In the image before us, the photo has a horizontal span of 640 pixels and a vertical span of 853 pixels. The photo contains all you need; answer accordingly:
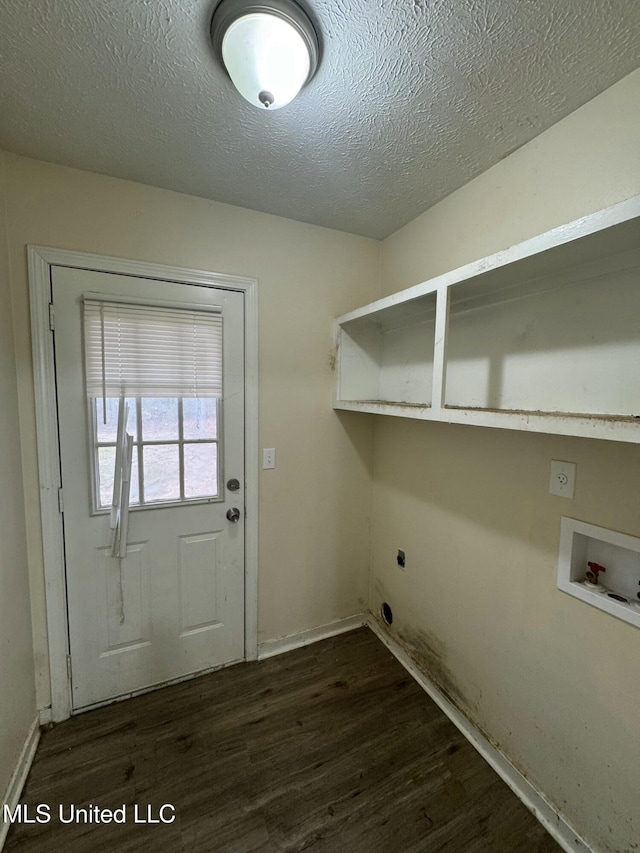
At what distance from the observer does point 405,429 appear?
6.24ft

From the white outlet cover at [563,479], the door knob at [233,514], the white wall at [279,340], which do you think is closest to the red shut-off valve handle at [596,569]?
the white outlet cover at [563,479]

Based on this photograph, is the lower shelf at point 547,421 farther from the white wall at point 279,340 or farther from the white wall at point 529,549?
the white wall at point 279,340

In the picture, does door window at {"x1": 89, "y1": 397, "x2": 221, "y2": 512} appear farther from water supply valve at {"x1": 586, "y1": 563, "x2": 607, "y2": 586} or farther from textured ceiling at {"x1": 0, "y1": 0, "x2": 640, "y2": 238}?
water supply valve at {"x1": 586, "y1": 563, "x2": 607, "y2": 586}

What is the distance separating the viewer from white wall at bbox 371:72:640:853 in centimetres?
103

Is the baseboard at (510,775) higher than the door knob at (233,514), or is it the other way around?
the door knob at (233,514)

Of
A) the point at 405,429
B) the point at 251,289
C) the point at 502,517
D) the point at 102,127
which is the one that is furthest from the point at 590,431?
the point at 102,127

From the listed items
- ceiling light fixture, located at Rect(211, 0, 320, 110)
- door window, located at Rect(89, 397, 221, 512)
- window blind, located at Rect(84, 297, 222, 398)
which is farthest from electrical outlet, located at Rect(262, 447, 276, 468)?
ceiling light fixture, located at Rect(211, 0, 320, 110)

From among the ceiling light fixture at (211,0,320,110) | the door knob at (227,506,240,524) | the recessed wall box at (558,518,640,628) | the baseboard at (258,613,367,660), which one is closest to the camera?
the ceiling light fixture at (211,0,320,110)

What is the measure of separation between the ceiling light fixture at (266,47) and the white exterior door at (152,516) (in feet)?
2.89

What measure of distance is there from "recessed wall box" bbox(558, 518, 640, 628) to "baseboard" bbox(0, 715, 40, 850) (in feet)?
6.74

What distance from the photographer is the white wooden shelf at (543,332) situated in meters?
0.91

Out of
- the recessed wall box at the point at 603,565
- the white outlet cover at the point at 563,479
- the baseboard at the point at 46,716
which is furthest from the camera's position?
the baseboard at the point at 46,716

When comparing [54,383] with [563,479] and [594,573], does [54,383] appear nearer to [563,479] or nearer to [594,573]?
[563,479]

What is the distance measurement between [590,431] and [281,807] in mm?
1652
